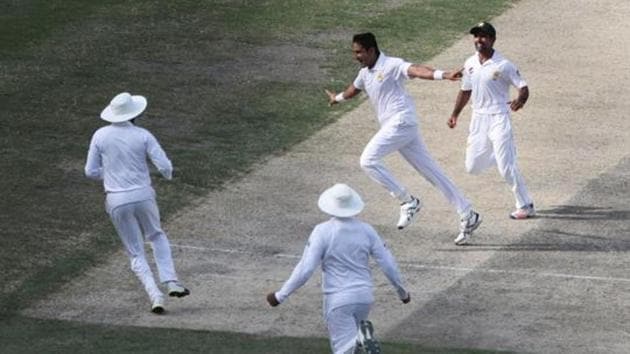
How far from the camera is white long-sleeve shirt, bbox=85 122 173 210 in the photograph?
56.9 ft

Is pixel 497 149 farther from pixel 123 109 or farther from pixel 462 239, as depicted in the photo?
pixel 123 109

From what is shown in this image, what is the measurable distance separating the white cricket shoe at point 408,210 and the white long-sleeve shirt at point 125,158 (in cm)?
356

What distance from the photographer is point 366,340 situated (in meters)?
14.3

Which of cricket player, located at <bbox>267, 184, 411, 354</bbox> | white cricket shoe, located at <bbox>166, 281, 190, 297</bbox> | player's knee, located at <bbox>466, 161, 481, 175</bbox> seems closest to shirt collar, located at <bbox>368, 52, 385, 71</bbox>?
player's knee, located at <bbox>466, 161, 481, 175</bbox>

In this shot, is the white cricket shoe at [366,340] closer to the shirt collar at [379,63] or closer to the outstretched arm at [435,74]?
the outstretched arm at [435,74]

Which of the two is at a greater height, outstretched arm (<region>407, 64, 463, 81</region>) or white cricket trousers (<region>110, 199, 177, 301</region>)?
outstretched arm (<region>407, 64, 463, 81</region>)

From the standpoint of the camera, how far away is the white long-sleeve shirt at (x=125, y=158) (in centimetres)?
1733

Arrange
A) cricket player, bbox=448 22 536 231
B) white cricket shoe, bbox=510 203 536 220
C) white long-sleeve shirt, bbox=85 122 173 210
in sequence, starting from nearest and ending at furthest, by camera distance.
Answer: white long-sleeve shirt, bbox=85 122 173 210
cricket player, bbox=448 22 536 231
white cricket shoe, bbox=510 203 536 220

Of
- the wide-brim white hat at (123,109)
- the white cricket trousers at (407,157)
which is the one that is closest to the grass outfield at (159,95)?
the wide-brim white hat at (123,109)

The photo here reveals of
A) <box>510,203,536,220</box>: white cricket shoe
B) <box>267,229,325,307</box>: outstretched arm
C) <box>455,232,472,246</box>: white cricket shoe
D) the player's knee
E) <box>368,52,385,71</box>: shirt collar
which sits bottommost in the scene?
<box>510,203,536,220</box>: white cricket shoe

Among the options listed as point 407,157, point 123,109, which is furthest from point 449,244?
point 123,109

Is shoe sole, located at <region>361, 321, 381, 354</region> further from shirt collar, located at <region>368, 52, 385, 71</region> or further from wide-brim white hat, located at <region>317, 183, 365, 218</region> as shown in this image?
shirt collar, located at <region>368, 52, 385, 71</region>

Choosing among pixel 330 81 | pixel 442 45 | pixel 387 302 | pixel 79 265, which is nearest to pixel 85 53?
pixel 330 81

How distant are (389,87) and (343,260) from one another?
5175 millimetres
